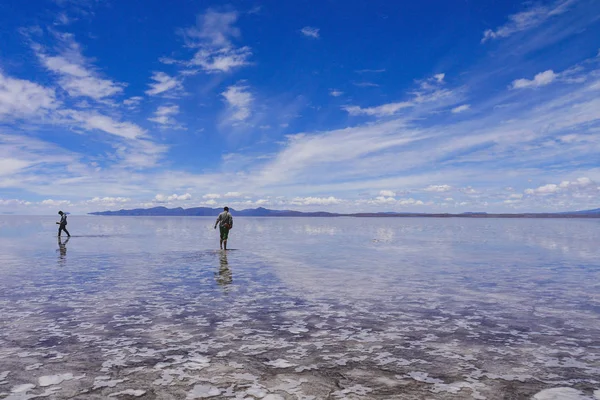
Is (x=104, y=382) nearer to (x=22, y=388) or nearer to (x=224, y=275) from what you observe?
(x=22, y=388)

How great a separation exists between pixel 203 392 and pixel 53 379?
2.79m

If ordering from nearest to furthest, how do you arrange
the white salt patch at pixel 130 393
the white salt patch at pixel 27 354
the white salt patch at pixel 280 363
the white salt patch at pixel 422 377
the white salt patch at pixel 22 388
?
the white salt patch at pixel 130 393
the white salt patch at pixel 22 388
the white salt patch at pixel 422 377
the white salt patch at pixel 280 363
the white salt patch at pixel 27 354

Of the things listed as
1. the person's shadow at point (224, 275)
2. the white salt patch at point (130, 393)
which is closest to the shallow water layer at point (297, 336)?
the white salt patch at point (130, 393)

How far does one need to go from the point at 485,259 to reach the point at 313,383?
24398mm

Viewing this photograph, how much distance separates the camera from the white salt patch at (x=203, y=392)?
6.40 metres

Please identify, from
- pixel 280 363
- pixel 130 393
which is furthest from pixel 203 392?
pixel 280 363

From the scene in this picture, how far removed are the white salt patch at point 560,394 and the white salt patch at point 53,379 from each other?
7989 mm

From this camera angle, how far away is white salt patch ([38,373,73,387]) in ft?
22.4

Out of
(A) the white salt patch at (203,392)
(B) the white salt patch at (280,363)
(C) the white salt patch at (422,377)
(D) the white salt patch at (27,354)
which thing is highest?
(D) the white salt patch at (27,354)

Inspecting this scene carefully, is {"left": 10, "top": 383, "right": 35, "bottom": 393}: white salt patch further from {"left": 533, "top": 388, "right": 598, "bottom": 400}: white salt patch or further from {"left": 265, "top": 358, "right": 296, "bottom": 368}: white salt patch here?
{"left": 533, "top": 388, "right": 598, "bottom": 400}: white salt patch

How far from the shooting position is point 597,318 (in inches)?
463

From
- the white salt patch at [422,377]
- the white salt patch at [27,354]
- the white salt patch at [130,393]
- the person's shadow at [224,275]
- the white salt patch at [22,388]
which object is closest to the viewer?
the white salt patch at [130,393]

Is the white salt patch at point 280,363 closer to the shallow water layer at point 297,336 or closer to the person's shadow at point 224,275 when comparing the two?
the shallow water layer at point 297,336

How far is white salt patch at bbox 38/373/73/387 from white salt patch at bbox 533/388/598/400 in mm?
7989
